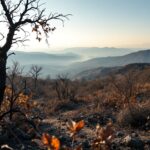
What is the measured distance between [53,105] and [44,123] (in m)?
7.28

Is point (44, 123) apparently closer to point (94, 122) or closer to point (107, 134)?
point (94, 122)

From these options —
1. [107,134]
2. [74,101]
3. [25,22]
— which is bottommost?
[74,101]

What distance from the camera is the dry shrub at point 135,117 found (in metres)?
14.1

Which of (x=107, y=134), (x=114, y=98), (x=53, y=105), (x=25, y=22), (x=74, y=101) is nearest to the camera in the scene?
(x=107, y=134)

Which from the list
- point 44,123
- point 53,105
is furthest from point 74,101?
point 44,123

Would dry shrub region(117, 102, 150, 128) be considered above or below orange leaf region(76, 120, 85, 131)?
below

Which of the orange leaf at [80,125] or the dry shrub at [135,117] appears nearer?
the orange leaf at [80,125]

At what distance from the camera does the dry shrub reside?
14.1 metres

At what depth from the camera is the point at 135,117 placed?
14125 mm

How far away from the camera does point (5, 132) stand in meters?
13.0

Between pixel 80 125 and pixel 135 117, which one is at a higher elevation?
pixel 80 125

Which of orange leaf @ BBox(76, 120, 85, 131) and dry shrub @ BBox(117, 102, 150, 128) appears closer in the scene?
orange leaf @ BBox(76, 120, 85, 131)

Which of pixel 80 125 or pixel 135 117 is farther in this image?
pixel 135 117

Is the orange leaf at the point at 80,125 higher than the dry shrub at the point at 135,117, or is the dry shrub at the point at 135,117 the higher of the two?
the orange leaf at the point at 80,125
